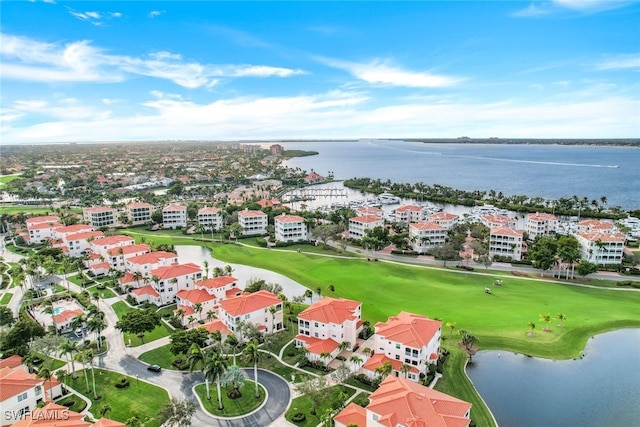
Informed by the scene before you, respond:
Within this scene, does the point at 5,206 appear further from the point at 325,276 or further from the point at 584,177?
the point at 584,177

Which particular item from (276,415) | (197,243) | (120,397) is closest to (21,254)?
(197,243)

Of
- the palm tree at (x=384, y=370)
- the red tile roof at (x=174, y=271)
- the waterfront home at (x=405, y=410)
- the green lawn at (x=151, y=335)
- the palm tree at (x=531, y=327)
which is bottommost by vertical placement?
the green lawn at (x=151, y=335)

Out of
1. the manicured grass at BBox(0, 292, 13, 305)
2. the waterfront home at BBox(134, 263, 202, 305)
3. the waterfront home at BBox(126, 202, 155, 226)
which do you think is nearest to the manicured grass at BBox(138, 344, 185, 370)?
the waterfront home at BBox(134, 263, 202, 305)

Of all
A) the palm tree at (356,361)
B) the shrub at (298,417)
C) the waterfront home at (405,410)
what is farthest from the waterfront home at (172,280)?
the waterfront home at (405,410)

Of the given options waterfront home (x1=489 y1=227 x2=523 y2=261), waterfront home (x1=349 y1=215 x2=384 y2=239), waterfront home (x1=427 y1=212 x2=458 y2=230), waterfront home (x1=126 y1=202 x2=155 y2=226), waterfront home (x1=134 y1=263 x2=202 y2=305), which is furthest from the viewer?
waterfront home (x1=126 y1=202 x2=155 y2=226)

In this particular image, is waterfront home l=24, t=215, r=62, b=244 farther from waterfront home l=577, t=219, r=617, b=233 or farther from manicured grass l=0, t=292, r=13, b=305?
waterfront home l=577, t=219, r=617, b=233

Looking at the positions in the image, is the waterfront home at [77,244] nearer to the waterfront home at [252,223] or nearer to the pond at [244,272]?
the pond at [244,272]

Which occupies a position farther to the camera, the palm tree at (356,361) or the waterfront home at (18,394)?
the palm tree at (356,361)

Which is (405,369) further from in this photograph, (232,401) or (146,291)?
(146,291)

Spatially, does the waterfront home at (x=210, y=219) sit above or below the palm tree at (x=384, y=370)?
above
